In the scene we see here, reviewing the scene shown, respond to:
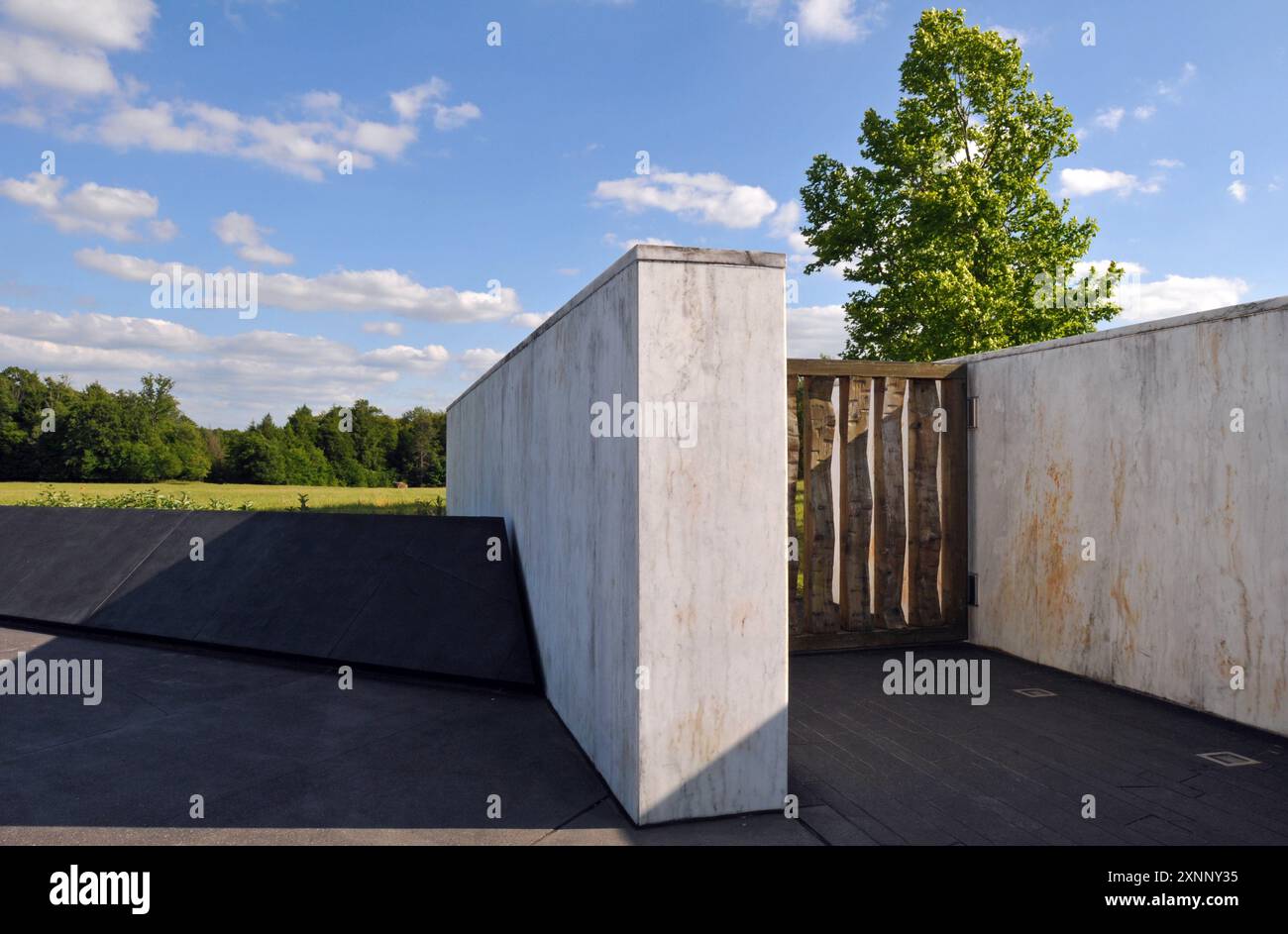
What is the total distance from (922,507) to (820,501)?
0.94m

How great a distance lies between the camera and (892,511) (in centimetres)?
643

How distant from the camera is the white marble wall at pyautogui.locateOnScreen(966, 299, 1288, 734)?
14.4 ft

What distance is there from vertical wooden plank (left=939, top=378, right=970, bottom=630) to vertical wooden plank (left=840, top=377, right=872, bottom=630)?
0.73 m

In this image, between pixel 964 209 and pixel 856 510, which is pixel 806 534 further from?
pixel 964 209

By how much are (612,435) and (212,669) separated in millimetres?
4072

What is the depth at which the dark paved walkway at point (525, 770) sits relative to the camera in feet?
10.0

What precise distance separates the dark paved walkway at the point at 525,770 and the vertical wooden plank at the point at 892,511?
1241 millimetres
